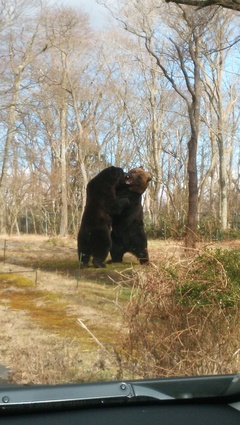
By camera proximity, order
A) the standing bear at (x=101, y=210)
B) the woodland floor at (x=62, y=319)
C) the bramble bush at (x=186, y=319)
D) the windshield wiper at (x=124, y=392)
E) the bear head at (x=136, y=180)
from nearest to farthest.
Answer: the windshield wiper at (x=124, y=392), the bramble bush at (x=186, y=319), the woodland floor at (x=62, y=319), the standing bear at (x=101, y=210), the bear head at (x=136, y=180)

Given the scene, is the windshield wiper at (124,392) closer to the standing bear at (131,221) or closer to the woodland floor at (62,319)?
the woodland floor at (62,319)

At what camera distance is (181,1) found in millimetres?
10828

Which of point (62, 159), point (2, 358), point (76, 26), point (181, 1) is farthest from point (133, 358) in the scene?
point (62, 159)

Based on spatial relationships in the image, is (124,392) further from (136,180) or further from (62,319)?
(136,180)

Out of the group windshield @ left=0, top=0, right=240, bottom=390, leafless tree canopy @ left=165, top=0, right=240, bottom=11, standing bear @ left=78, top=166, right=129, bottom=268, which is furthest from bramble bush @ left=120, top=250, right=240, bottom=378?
standing bear @ left=78, top=166, right=129, bottom=268

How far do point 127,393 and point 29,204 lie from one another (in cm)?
4757

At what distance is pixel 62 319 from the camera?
9.56 metres

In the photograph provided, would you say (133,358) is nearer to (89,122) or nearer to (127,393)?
(127,393)

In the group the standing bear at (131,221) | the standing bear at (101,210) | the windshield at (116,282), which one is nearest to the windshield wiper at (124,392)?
the windshield at (116,282)

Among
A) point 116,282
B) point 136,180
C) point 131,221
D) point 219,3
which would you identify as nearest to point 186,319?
point 116,282

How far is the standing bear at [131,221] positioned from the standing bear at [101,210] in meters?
0.29

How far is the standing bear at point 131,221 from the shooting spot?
47.4 feet

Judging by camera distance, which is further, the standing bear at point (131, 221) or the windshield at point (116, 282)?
the standing bear at point (131, 221)

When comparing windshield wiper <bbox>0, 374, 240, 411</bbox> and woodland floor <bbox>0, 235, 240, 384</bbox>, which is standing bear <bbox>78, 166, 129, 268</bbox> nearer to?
woodland floor <bbox>0, 235, 240, 384</bbox>
